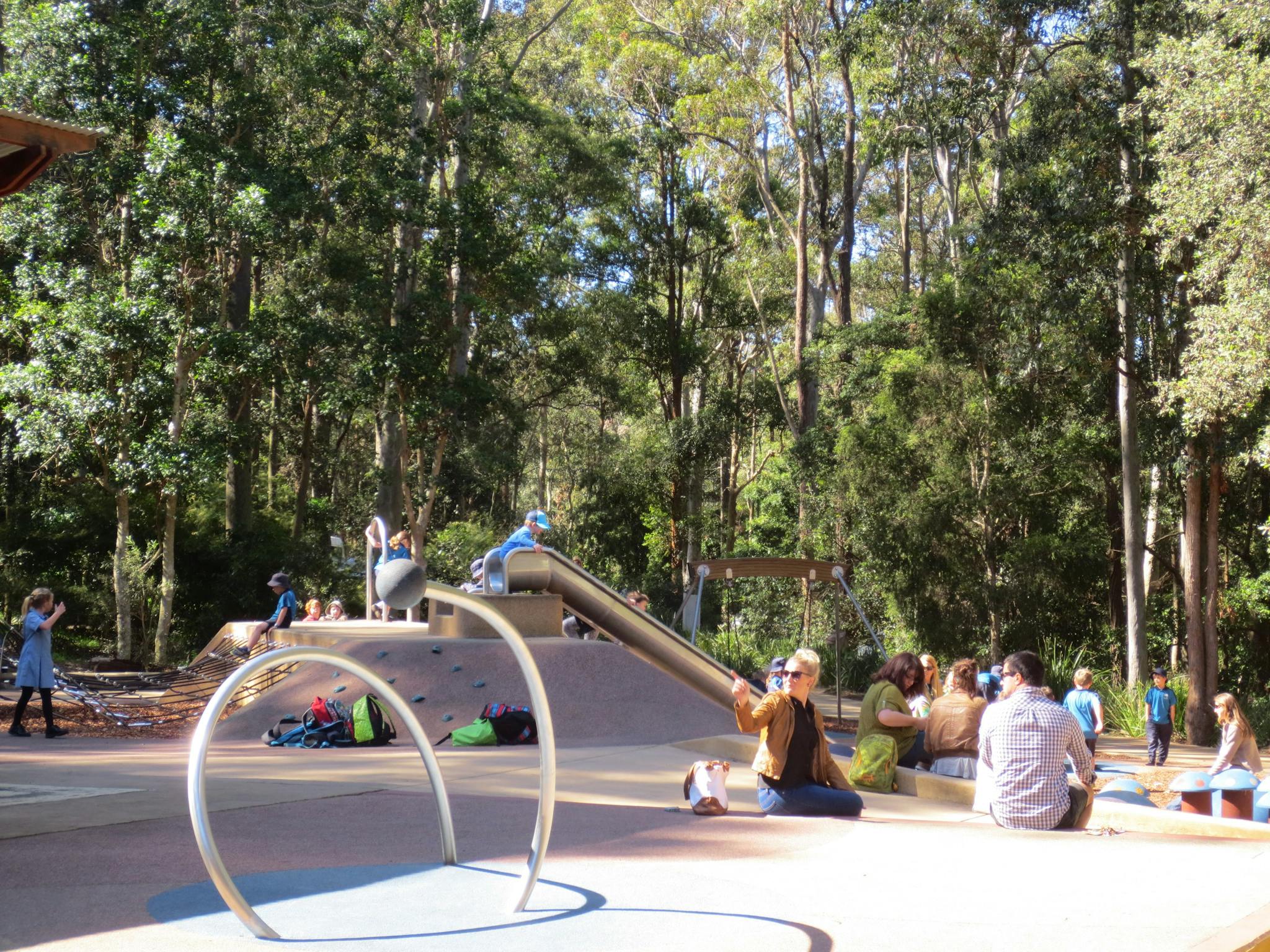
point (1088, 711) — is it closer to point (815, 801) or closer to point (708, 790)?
point (815, 801)

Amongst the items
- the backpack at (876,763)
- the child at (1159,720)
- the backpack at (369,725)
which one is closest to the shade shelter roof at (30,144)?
the backpack at (369,725)

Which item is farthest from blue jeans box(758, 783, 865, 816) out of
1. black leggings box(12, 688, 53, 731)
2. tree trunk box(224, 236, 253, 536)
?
tree trunk box(224, 236, 253, 536)

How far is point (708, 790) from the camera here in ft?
23.1

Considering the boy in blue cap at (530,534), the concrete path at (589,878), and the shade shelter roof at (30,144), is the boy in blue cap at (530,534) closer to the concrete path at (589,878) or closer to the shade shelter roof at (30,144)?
the concrete path at (589,878)

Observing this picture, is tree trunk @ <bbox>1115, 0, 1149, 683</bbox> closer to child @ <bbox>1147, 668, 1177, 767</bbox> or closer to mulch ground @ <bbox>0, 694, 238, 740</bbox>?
child @ <bbox>1147, 668, 1177, 767</bbox>

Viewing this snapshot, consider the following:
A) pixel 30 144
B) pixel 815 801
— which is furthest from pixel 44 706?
pixel 815 801

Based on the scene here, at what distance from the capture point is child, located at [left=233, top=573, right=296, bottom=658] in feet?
52.1

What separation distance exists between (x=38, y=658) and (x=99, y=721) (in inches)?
88.6

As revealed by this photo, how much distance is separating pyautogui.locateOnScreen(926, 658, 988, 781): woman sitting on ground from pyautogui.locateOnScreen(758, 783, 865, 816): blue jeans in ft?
6.65

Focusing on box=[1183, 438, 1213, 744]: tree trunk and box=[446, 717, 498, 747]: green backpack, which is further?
box=[1183, 438, 1213, 744]: tree trunk

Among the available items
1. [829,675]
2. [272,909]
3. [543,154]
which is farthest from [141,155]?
[272,909]

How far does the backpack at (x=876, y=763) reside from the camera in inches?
322

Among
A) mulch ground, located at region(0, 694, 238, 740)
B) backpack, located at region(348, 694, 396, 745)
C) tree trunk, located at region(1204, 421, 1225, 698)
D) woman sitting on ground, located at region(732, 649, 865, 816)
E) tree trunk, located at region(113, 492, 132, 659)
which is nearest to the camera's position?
woman sitting on ground, located at region(732, 649, 865, 816)

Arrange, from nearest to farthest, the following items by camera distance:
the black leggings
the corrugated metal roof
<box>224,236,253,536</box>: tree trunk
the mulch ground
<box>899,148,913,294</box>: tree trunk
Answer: the corrugated metal roof, the black leggings, the mulch ground, <box>224,236,253,536</box>: tree trunk, <box>899,148,913,294</box>: tree trunk
